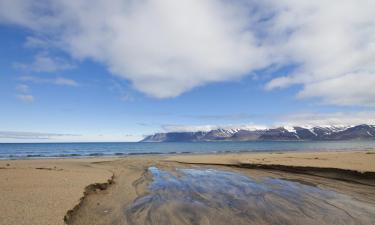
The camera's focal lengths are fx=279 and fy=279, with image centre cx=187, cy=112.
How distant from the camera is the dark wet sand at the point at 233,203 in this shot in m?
8.23

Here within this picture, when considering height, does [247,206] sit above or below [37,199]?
below

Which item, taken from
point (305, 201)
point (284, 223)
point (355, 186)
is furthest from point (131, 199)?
point (355, 186)

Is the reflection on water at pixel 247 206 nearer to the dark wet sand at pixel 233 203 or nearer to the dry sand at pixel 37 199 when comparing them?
the dark wet sand at pixel 233 203

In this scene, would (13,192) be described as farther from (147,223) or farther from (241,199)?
(241,199)

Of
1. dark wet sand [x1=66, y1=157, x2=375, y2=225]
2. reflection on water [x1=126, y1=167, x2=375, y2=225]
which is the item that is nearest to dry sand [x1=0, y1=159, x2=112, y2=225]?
dark wet sand [x1=66, y1=157, x2=375, y2=225]

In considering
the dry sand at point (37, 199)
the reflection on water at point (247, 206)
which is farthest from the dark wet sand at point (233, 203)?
the dry sand at point (37, 199)

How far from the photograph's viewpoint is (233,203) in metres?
10.2

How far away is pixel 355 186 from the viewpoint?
44.0ft

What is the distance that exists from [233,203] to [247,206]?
24.9 inches

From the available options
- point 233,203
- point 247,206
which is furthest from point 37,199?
point 247,206

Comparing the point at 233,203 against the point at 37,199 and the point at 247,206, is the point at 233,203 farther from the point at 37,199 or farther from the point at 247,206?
the point at 37,199

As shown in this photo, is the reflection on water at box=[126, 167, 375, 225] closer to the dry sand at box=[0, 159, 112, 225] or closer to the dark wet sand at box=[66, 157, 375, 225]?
the dark wet sand at box=[66, 157, 375, 225]

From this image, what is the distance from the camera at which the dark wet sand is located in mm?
8227

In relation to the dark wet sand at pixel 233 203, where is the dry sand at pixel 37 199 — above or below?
above
